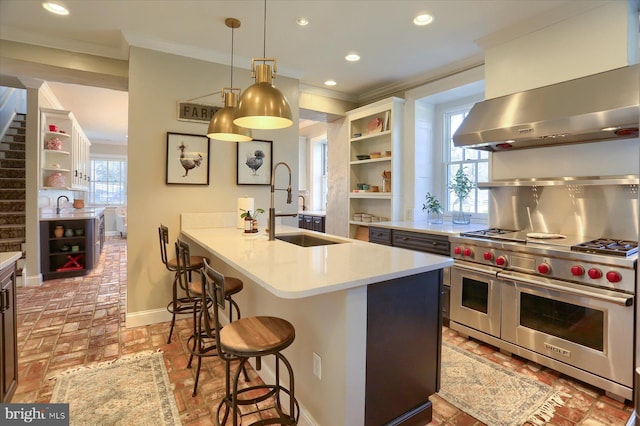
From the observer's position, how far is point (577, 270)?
2246 mm

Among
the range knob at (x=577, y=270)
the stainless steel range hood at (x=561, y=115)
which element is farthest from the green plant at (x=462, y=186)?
the range knob at (x=577, y=270)

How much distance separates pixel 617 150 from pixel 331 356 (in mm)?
2614

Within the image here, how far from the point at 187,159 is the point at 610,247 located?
366 cm

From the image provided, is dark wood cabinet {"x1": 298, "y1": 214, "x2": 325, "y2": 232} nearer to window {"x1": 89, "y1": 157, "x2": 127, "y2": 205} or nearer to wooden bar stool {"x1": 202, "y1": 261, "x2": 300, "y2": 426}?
wooden bar stool {"x1": 202, "y1": 261, "x2": 300, "y2": 426}

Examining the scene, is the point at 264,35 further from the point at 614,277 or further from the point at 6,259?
the point at 614,277

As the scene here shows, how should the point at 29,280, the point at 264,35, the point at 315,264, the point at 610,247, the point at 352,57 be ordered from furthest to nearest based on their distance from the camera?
1. the point at 29,280
2. the point at 352,57
3. the point at 264,35
4. the point at 610,247
5. the point at 315,264

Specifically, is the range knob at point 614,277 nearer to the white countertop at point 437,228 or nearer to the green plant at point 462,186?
the white countertop at point 437,228

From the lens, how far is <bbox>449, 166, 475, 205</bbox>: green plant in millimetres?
3973

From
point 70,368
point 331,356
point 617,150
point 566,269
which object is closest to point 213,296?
point 331,356

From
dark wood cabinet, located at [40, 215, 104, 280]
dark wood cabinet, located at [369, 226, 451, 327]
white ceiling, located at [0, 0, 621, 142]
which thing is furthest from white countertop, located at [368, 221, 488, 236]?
dark wood cabinet, located at [40, 215, 104, 280]

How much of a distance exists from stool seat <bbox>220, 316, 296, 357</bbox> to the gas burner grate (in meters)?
2.03

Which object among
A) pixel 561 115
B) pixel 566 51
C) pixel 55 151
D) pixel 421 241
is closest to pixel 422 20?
pixel 566 51

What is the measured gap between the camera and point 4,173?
17.4 ft

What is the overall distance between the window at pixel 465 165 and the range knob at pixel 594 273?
1712 mm
